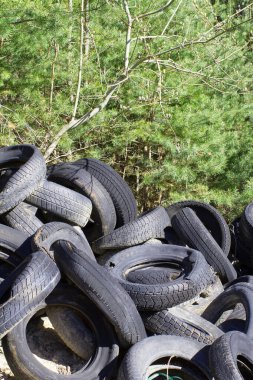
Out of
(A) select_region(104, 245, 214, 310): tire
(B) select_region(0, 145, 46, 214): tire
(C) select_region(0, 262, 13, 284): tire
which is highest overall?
(B) select_region(0, 145, 46, 214): tire

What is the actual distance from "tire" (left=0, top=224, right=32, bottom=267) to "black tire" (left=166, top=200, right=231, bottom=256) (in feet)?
7.30

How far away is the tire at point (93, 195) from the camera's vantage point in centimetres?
605

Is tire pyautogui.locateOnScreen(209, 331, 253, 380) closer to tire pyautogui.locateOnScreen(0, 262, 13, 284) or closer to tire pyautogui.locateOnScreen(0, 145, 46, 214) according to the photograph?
tire pyautogui.locateOnScreen(0, 262, 13, 284)

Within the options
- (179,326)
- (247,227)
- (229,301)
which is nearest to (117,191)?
(247,227)

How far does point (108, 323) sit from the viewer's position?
4.61 m

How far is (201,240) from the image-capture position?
623 cm

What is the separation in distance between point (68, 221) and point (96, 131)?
2.09m

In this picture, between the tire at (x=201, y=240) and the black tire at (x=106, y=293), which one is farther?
the tire at (x=201, y=240)

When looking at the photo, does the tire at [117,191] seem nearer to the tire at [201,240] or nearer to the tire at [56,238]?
the tire at [201,240]

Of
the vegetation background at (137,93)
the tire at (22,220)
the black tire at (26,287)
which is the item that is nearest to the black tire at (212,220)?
the vegetation background at (137,93)

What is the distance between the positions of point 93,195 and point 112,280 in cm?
161

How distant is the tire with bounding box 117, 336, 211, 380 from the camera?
418 cm

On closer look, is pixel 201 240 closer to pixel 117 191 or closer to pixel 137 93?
pixel 117 191

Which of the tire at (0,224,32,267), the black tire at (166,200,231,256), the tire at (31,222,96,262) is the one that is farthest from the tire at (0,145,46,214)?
the black tire at (166,200,231,256)
